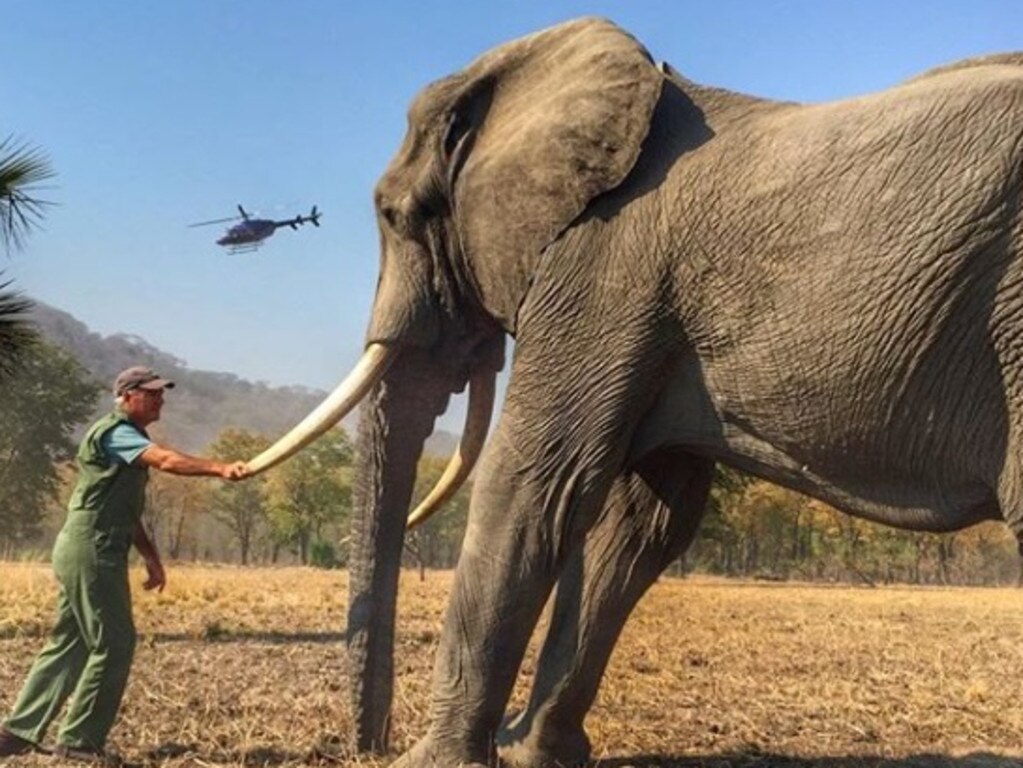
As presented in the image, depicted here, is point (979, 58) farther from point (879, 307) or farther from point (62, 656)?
point (62, 656)

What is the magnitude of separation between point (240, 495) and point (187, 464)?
271 feet

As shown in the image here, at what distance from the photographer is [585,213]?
4.19 m

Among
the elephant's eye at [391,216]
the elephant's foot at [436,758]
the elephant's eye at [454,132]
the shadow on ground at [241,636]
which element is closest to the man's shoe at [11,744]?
the elephant's foot at [436,758]

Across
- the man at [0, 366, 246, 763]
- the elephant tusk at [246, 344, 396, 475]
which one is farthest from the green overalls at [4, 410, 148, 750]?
the elephant tusk at [246, 344, 396, 475]

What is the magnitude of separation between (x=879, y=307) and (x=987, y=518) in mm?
812

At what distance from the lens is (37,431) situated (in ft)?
183

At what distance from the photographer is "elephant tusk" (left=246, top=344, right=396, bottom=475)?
4.64 meters

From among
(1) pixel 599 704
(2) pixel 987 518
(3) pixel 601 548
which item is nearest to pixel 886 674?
(1) pixel 599 704

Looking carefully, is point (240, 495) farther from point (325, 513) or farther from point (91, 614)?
point (91, 614)

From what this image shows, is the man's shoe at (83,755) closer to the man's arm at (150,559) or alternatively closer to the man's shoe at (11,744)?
the man's shoe at (11,744)

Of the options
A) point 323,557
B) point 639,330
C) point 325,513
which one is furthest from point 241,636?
Answer: point 325,513

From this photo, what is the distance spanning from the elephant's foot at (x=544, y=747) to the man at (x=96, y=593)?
1719 mm

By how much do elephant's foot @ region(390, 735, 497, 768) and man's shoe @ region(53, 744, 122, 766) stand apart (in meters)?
1.46

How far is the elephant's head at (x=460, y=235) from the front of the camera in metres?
4.29
